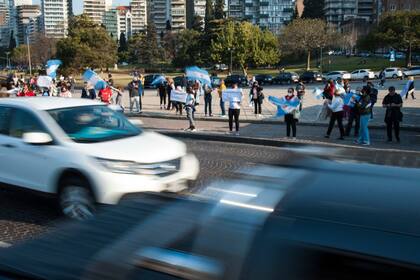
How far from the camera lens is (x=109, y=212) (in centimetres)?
370

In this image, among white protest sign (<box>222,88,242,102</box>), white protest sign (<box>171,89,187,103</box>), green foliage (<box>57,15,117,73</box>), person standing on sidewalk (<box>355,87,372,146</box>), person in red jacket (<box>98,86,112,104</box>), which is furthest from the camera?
green foliage (<box>57,15,117,73</box>)

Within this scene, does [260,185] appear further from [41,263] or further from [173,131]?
[173,131]

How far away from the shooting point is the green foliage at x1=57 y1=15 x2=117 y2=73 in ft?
218

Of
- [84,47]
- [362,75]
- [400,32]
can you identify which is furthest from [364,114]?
[400,32]

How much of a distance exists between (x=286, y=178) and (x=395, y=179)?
52cm

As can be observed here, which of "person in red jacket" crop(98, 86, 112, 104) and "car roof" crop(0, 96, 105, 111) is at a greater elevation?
"car roof" crop(0, 96, 105, 111)

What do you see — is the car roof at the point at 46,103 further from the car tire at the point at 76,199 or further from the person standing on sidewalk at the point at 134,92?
the person standing on sidewalk at the point at 134,92

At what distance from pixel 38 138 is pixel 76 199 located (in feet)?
3.38

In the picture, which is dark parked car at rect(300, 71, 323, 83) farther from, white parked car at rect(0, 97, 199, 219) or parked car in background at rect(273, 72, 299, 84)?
white parked car at rect(0, 97, 199, 219)

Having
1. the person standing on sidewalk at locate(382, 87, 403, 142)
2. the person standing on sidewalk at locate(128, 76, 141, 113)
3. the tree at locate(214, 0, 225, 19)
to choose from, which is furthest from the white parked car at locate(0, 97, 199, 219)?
the tree at locate(214, 0, 225, 19)

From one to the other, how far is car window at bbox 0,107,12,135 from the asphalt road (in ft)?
2.87

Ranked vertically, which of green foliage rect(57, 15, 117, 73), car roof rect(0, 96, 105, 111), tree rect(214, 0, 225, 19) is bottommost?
car roof rect(0, 96, 105, 111)

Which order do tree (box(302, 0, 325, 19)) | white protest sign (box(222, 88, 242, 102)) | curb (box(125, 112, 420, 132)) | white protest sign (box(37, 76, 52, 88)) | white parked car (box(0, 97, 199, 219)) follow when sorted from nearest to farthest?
white parked car (box(0, 97, 199, 219))
white protest sign (box(222, 88, 242, 102))
curb (box(125, 112, 420, 132))
white protest sign (box(37, 76, 52, 88))
tree (box(302, 0, 325, 19))

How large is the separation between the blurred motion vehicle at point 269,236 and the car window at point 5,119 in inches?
190
